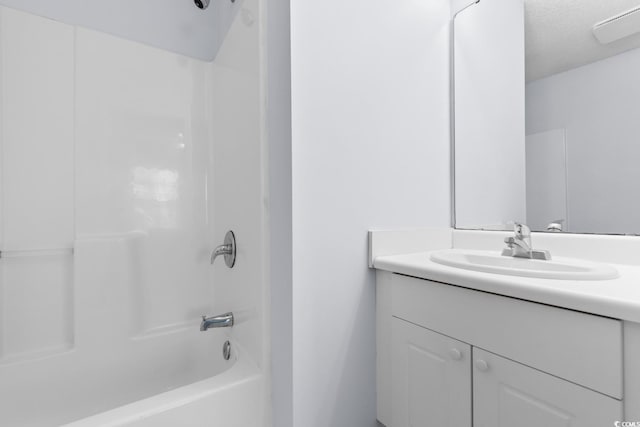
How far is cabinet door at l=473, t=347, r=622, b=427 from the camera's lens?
1.70ft

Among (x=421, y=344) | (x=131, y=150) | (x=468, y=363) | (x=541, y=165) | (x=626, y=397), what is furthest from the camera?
(x=131, y=150)

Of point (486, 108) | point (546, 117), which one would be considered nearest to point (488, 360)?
point (546, 117)

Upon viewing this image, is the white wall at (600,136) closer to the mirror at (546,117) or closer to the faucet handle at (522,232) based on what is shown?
the mirror at (546,117)

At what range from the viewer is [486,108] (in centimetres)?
123

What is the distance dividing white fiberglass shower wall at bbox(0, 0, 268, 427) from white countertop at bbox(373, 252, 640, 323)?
1.81ft

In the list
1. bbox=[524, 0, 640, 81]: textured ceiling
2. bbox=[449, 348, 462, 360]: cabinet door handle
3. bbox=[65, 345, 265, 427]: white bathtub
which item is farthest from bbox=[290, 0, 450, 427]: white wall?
bbox=[524, 0, 640, 81]: textured ceiling

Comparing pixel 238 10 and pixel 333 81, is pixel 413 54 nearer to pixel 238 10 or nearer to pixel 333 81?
pixel 333 81

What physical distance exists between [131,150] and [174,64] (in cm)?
50

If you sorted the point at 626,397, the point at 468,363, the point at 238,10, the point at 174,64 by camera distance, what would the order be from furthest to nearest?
the point at 174,64
the point at 238,10
the point at 468,363
the point at 626,397

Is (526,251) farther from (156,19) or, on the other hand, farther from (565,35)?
(156,19)

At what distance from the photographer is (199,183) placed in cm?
156

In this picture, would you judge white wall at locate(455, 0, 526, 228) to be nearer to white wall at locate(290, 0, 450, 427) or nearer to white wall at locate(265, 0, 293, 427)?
white wall at locate(290, 0, 450, 427)

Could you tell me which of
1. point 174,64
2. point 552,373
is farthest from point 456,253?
point 174,64

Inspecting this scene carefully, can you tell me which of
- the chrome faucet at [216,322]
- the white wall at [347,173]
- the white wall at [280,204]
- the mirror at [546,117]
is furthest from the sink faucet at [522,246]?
the chrome faucet at [216,322]
